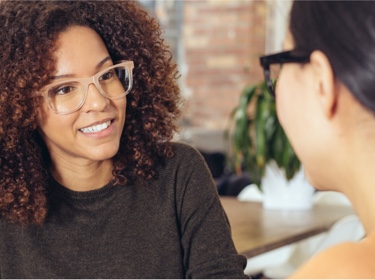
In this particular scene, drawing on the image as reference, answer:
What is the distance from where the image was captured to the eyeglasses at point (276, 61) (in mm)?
925

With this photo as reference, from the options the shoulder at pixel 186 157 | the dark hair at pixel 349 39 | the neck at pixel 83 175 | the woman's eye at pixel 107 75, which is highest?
the dark hair at pixel 349 39

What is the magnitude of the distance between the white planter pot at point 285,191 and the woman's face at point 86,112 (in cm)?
179

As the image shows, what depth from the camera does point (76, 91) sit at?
5.32 feet

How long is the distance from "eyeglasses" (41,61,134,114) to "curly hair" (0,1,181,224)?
0.03 metres

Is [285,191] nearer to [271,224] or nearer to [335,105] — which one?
[271,224]

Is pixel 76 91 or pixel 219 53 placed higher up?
pixel 76 91

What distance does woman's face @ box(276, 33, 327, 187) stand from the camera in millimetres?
918

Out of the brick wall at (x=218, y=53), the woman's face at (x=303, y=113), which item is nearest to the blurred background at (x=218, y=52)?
the brick wall at (x=218, y=53)

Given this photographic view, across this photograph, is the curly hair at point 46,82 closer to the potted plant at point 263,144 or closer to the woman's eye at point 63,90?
the woman's eye at point 63,90

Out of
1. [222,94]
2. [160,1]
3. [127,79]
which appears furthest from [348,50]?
[160,1]

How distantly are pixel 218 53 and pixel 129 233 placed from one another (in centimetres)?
469

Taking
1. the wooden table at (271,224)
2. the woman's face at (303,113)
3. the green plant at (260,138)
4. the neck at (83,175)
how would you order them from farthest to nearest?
the green plant at (260,138) < the wooden table at (271,224) < the neck at (83,175) < the woman's face at (303,113)

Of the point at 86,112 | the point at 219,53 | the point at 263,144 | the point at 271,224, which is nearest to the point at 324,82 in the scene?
the point at 86,112

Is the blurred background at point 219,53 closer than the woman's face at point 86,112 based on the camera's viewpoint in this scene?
No
